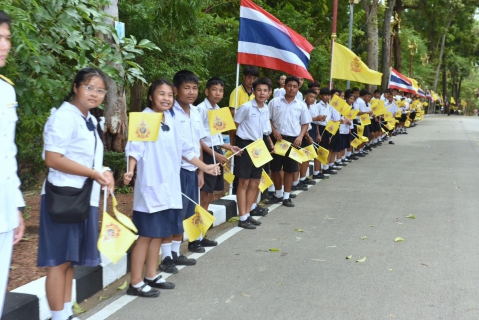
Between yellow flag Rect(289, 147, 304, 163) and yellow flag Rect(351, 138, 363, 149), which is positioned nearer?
yellow flag Rect(289, 147, 304, 163)

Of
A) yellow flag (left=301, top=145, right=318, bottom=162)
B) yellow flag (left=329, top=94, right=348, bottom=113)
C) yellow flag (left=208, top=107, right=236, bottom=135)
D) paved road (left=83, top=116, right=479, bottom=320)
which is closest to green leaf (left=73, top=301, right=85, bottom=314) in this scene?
paved road (left=83, top=116, right=479, bottom=320)

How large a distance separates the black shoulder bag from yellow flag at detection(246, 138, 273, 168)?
11.8 ft

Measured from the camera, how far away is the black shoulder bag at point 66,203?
3574 mm

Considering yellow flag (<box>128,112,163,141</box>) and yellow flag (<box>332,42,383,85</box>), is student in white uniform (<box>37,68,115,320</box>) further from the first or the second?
yellow flag (<box>332,42,383,85</box>)

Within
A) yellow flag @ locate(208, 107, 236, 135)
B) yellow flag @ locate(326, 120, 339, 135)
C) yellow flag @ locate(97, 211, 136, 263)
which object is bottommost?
yellow flag @ locate(97, 211, 136, 263)

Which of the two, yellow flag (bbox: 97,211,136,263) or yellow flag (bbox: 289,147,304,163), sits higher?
yellow flag (bbox: 289,147,304,163)

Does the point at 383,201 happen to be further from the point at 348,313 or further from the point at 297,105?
the point at 348,313

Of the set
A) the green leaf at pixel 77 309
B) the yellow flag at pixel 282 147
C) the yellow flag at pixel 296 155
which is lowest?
the green leaf at pixel 77 309

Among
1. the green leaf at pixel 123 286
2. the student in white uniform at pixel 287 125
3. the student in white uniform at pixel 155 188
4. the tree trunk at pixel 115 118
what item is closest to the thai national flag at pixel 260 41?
the student in white uniform at pixel 287 125

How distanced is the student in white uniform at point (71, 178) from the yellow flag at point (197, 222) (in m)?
1.75

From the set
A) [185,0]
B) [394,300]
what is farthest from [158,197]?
[185,0]

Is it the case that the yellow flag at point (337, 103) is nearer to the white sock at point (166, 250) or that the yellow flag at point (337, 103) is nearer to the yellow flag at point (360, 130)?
the yellow flag at point (360, 130)

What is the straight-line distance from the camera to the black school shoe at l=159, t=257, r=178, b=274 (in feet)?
17.4

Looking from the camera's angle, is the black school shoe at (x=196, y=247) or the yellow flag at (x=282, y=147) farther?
the yellow flag at (x=282, y=147)
